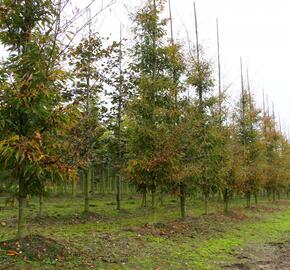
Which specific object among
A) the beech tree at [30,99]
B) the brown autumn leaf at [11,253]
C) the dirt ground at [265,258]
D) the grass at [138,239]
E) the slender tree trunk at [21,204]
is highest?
the beech tree at [30,99]

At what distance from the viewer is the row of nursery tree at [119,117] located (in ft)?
22.3

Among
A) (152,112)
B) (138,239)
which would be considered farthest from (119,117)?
(138,239)

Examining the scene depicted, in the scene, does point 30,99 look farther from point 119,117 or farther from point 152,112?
point 119,117

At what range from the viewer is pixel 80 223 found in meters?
13.4

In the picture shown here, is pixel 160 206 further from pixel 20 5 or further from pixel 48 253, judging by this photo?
pixel 20 5

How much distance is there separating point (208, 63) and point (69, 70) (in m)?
11.3

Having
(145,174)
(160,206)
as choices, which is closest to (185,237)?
(145,174)

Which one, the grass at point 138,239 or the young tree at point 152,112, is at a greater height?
the young tree at point 152,112

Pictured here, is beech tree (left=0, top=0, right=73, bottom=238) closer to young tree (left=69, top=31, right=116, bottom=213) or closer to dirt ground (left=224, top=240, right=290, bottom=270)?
young tree (left=69, top=31, right=116, bottom=213)

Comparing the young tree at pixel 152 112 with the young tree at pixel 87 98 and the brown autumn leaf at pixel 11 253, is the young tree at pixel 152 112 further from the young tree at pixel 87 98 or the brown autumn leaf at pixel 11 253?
the brown autumn leaf at pixel 11 253

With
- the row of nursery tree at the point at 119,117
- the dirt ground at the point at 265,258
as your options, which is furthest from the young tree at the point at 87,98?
the dirt ground at the point at 265,258

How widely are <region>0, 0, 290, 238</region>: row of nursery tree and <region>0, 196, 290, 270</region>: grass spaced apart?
1.11m

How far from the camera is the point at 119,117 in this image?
712 inches

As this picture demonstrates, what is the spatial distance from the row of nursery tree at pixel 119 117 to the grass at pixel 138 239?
111cm
